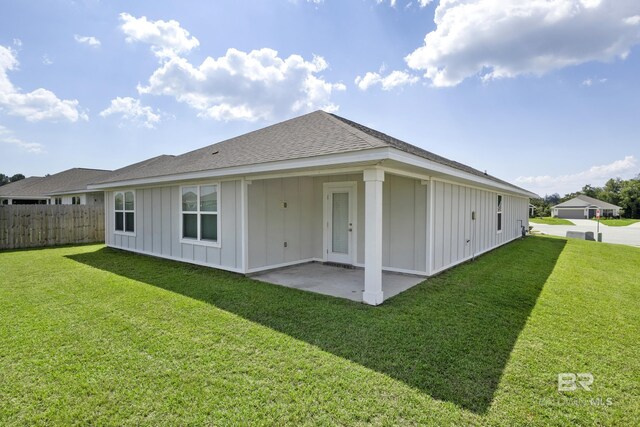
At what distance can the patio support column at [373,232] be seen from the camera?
189 inches

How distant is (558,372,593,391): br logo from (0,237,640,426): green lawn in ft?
0.23

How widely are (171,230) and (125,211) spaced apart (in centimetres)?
331

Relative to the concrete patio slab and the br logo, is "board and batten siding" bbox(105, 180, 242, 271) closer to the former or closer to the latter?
the concrete patio slab

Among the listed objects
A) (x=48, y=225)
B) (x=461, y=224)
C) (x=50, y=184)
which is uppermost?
(x=50, y=184)

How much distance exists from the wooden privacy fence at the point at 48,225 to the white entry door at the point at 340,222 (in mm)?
11543

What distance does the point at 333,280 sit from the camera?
647cm

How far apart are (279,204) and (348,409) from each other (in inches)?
221

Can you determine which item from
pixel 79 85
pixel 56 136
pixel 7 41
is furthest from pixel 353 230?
pixel 56 136

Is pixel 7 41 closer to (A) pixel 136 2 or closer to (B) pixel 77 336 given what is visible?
(A) pixel 136 2

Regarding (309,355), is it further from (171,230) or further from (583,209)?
(583,209)

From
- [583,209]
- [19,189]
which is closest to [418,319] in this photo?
[19,189]

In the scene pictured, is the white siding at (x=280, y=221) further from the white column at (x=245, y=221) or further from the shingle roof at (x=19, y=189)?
the shingle roof at (x=19, y=189)

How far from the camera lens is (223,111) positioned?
13.5 m

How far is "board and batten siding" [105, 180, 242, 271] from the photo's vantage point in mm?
7023
